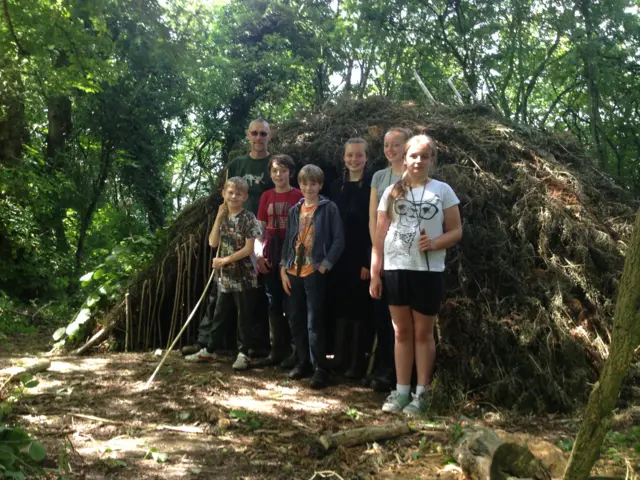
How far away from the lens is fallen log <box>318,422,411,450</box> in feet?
10.3

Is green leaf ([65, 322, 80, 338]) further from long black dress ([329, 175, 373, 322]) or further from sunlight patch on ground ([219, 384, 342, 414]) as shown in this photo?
long black dress ([329, 175, 373, 322])

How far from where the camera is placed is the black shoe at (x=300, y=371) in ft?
15.3

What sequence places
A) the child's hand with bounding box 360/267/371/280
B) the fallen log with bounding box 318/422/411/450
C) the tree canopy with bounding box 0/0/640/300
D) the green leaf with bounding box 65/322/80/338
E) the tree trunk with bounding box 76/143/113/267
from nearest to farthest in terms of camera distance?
the fallen log with bounding box 318/422/411/450 → the child's hand with bounding box 360/267/371/280 → the green leaf with bounding box 65/322/80/338 → the tree canopy with bounding box 0/0/640/300 → the tree trunk with bounding box 76/143/113/267

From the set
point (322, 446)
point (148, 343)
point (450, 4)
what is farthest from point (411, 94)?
point (322, 446)

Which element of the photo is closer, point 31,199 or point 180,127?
point 31,199

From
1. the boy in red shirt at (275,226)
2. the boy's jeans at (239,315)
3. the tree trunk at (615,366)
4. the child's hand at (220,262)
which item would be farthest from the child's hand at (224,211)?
the tree trunk at (615,366)

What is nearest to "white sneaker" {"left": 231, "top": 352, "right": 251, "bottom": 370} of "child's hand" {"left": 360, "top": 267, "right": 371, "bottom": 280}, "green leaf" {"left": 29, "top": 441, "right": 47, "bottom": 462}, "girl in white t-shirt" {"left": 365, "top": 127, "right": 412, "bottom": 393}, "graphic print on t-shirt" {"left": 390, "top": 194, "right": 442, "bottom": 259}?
"girl in white t-shirt" {"left": 365, "top": 127, "right": 412, "bottom": 393}

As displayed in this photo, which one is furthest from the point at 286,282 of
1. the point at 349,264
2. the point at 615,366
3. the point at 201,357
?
the point at 615,366

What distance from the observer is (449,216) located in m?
3.78

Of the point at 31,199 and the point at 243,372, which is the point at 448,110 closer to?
the point at 243,372

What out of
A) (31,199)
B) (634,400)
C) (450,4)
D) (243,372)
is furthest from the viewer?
(450,4)

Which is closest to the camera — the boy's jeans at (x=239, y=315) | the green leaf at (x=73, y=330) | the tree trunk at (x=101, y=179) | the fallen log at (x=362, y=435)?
the fallen log at (x=362, y=435)

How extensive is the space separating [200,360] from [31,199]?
5941 mm

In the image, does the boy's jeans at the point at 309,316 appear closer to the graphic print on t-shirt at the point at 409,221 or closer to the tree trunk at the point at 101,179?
the graphic print on t-shirt at the point at 409,221
